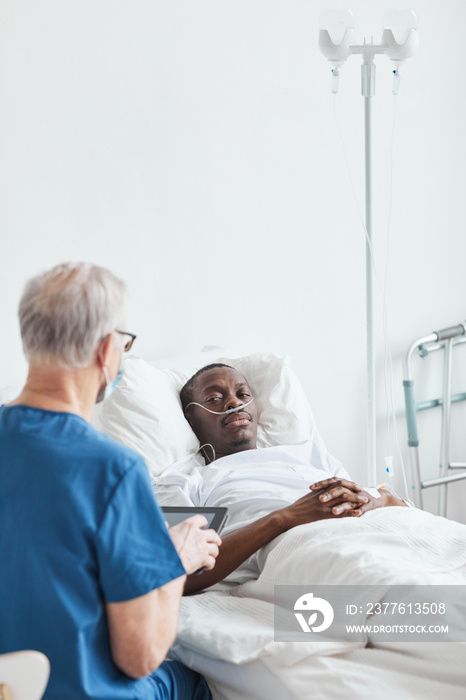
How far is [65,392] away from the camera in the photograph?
3.48 ft

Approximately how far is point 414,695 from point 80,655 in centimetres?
55

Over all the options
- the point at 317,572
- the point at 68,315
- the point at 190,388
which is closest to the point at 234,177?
the point at 190,388

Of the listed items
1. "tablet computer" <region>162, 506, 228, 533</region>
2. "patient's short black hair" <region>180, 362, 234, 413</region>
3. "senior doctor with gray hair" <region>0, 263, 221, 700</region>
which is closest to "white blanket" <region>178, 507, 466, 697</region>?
"tablet computer" <region>162, 506, 228, 533</region>

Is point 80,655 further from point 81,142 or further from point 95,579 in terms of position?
point 81,142

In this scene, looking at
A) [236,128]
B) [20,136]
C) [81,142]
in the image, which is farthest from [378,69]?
[20,136]

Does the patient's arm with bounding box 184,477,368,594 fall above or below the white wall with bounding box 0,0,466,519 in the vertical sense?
below

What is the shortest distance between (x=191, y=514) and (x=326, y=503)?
0.33 metres

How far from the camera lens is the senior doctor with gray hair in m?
0.98

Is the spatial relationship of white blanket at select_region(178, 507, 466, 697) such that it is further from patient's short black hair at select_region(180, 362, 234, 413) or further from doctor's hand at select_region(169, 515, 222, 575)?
patient's short black hair at select_region(180, 362, 234, 413)

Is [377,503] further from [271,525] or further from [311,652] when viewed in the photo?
[311,652]

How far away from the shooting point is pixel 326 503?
1676 millimetres
